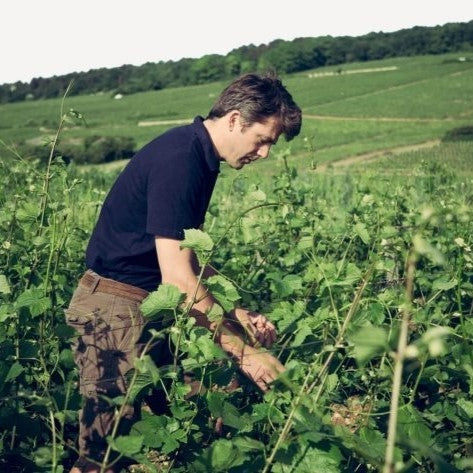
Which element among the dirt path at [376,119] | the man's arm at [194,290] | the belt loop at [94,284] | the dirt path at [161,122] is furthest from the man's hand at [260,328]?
the dirt path at [161,122]

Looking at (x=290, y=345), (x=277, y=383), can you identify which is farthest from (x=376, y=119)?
(x=277, y=383)

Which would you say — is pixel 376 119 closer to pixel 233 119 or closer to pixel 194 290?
pixel 233 119

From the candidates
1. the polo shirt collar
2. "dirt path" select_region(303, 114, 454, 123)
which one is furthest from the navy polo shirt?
"dirt path" select_region(303, 114, 454, 123)

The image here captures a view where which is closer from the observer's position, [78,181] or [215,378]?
[215,378]

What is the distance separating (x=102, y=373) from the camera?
8.66 ft

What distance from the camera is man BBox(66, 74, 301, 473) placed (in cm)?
243

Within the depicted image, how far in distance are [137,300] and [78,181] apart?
0.52 metres

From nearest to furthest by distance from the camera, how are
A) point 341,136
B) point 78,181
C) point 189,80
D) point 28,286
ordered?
point 78,181
point 28,286
point 341,136
point 189,80

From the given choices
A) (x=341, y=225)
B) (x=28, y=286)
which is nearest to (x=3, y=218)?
(x=28, y=286)

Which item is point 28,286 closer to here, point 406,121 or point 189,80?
point 406,121

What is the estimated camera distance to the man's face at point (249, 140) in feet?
8.77

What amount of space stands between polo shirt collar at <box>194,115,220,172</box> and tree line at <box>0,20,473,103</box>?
245 ft

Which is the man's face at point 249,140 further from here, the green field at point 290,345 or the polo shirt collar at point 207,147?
the green field at point 290,345

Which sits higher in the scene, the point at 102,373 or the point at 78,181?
the point at 78,181
